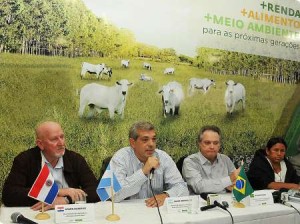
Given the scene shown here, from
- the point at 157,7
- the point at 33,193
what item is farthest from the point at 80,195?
the point at 157,7

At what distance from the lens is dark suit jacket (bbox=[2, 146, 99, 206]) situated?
2.59 metres

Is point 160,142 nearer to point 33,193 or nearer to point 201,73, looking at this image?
point 201,73

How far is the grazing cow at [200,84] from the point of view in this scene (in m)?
4.42

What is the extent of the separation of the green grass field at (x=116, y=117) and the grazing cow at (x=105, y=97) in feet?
0.18

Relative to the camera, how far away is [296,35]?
17.3ft

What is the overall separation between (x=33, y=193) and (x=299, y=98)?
13.8 feet

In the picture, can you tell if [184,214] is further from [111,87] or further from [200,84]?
[200,84]

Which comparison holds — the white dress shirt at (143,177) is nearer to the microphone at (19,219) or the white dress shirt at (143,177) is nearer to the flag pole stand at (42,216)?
the flag pole stand at (42,216)

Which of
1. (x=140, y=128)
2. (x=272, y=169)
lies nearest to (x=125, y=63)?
(x=140, y=128)

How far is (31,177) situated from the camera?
285 centimetres

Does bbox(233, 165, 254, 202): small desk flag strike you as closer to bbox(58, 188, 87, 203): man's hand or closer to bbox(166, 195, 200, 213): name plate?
bbox(166, 195, 200, 213): name plate

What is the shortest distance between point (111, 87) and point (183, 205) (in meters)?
1.89

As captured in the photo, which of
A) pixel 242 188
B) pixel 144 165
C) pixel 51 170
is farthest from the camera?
pixel 51 170

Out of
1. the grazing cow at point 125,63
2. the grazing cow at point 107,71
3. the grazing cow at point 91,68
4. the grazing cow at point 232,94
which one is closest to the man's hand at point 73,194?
the grazing cow at point 91,68
